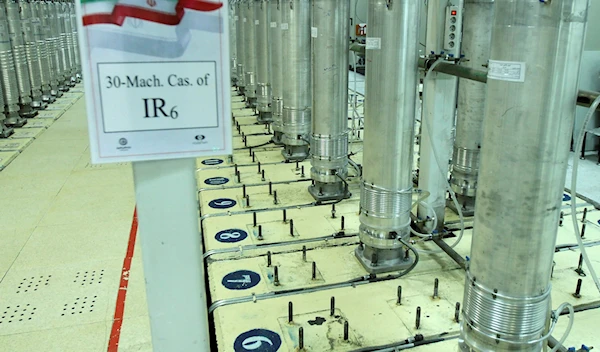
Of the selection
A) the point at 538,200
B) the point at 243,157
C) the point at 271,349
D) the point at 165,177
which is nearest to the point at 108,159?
the point at 165,177

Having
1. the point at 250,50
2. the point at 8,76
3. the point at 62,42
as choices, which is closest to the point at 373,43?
the point at 250,50

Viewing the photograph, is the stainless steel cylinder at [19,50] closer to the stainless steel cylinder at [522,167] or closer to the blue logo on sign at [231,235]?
the blue logo on sign at [231,235]

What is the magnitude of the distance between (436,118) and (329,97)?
1136mm

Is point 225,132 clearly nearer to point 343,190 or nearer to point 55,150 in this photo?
point 343,190

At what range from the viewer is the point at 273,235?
13.5 ft

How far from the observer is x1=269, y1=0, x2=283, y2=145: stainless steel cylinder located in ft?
20.9

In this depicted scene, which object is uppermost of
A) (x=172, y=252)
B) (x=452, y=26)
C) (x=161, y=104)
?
(x=452, y=26)

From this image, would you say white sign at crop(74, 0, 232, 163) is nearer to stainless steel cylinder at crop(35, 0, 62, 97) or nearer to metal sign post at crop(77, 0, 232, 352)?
metal sign post at crop(77, 0, 232, 352)

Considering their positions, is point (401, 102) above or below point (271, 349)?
above

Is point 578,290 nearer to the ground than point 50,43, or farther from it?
nearer to the ground

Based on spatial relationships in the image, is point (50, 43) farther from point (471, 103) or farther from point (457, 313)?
point (457, 313)

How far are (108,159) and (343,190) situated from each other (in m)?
3.76

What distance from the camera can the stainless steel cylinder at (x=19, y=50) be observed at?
8.50 meters

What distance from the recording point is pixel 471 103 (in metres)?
4.11
